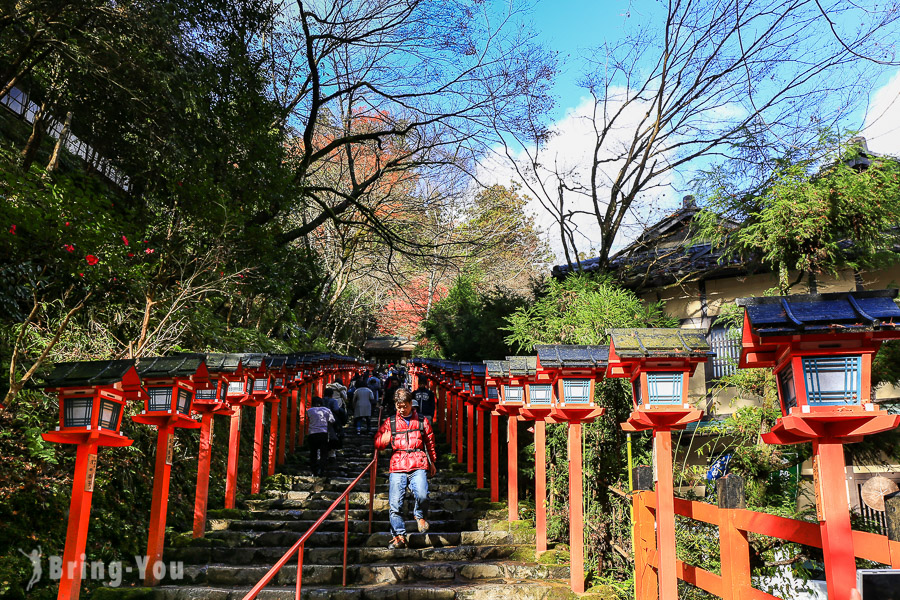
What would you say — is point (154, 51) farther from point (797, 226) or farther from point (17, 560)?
point (797, 226)

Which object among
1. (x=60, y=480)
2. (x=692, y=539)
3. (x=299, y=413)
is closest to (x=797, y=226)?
(x=692, y=539)

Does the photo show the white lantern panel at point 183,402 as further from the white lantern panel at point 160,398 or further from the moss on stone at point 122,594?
the moss on stone at point 122,594

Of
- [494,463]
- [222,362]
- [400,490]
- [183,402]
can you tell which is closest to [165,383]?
[183,402]

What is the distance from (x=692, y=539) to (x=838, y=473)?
3.84 meters

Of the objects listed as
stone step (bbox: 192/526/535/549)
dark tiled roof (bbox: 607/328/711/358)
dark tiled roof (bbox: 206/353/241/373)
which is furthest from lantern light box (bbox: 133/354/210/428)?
dark tiled roof (bbox: 607/328/711/358)

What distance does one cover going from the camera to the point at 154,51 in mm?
6961

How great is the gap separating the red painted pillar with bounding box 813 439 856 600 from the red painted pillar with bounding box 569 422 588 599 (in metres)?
3.66

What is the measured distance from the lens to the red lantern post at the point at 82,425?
4.85 metres

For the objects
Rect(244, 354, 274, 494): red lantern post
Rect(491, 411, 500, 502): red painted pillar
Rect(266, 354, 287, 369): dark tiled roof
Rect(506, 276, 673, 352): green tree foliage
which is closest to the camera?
Rect(506, 276, 673, 352): green tree foliage

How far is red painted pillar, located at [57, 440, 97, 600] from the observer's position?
15.7ft

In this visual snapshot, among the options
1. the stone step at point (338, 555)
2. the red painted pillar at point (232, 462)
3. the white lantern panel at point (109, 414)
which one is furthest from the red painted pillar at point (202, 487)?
the white lantern panel at point (109, 414)

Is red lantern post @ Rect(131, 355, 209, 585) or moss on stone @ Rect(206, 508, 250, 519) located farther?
→ moss on stone @ Rect(206, 508, 250, 519)

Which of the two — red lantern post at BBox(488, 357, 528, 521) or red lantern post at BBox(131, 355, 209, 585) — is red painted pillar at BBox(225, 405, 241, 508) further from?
red lantern post at BBox(488, 357, 528, 521)

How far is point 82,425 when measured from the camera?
200 inches
